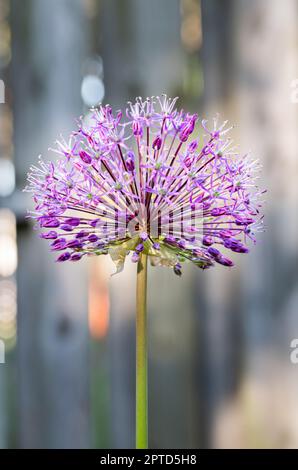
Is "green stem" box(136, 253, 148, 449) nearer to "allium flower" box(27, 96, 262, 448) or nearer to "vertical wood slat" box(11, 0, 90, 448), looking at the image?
"allium flower" box(27, 96, 262, 448)

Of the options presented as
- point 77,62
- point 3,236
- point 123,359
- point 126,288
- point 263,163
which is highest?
point 77,62

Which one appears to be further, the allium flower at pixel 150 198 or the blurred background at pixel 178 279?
the blurred background at pixel 178 279

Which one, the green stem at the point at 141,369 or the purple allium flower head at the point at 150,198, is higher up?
the purple allium flower head at the point at 150,198

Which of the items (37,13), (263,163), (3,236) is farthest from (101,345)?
(37,13)

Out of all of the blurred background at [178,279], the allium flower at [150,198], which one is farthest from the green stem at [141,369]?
the blurred background at [178,279]

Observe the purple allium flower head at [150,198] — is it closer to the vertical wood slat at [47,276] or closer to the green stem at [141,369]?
the green stem at [141,369]

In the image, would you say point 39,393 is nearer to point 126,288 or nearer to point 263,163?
point 126,288
